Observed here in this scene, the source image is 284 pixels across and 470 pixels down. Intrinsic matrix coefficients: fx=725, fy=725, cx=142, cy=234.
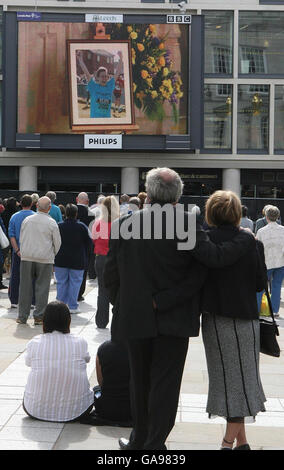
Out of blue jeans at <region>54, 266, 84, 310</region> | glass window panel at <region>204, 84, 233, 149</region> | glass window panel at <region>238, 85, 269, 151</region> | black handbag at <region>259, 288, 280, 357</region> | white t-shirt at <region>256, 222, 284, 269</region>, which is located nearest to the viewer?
black handbag at <region>259, 288, 280, 357</region>

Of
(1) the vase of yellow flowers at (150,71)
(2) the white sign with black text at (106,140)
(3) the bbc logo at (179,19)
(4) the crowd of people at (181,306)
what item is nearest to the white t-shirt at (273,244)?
(4) the crowd of people at (181,306)

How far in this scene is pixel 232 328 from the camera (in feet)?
16.3

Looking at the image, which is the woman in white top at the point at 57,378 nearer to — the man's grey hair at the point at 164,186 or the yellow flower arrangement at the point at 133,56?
the man's grey hair at the point at 164,186

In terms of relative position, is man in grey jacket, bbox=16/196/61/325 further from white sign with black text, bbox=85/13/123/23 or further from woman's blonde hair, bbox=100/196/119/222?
white sign with black text, bbox=85/13/123/23

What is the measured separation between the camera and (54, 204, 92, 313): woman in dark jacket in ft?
38.2

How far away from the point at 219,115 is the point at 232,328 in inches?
1381

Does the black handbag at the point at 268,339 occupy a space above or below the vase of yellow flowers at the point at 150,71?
below

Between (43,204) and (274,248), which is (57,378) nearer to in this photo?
(43,204)

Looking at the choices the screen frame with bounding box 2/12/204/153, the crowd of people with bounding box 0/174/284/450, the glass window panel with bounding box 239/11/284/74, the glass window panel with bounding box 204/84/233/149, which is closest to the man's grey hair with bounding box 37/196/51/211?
the crowd of people with bounding box 0/174/284/450

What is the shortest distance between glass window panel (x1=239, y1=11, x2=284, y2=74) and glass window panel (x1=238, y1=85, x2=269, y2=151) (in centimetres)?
112

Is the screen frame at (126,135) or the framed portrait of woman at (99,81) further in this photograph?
the screen frame at (126,135)

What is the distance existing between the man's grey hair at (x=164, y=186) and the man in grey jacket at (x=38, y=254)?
6076 millimetres

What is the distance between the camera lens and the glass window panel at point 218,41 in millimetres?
38625

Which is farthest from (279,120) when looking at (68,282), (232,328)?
(232,328)
